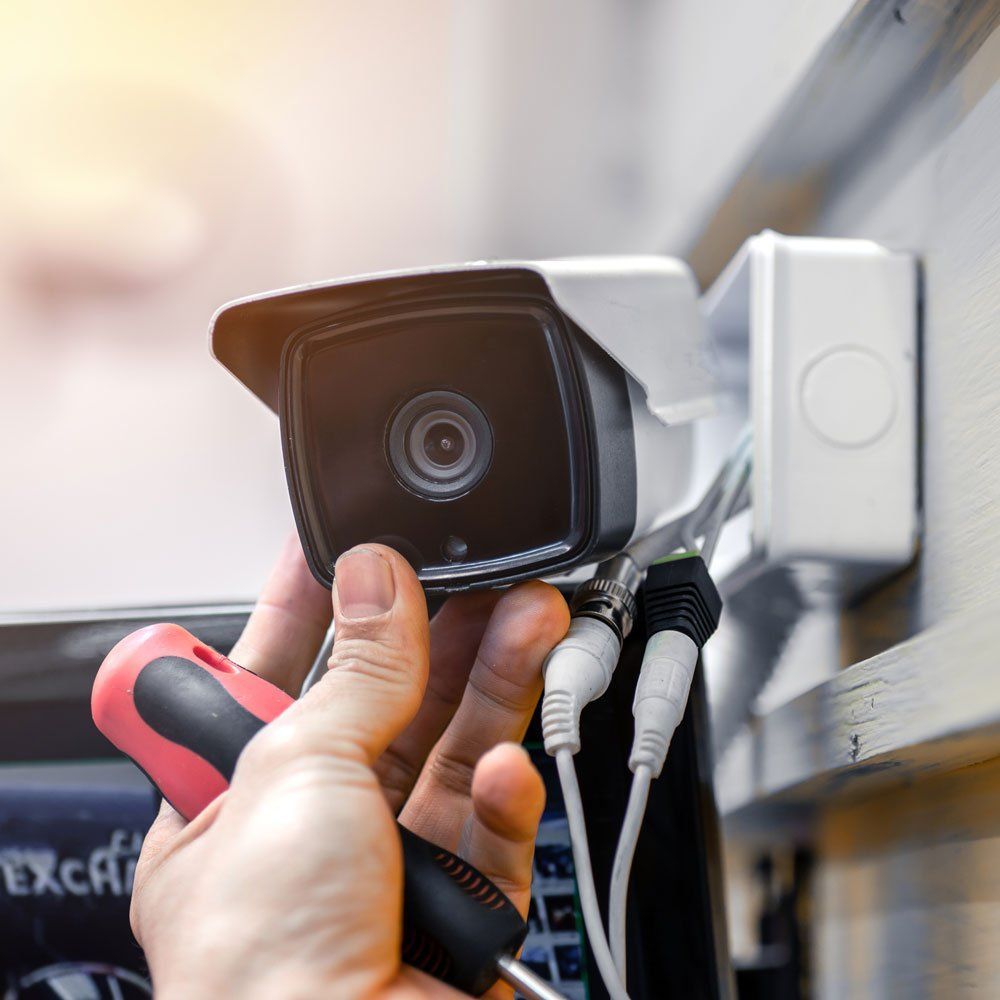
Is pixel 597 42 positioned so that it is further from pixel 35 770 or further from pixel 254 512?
pixel 35 770

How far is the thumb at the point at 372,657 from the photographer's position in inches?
14.2

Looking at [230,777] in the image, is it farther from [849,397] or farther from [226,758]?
[849,397]

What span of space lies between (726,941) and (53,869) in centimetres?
38

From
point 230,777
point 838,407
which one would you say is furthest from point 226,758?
point 838,407

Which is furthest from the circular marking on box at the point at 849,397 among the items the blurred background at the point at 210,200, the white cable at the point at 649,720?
the blurred background at the point at 210,200

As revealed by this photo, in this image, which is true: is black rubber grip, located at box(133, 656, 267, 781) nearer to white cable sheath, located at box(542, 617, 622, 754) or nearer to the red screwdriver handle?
the red screwdriver handle

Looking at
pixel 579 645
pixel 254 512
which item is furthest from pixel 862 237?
pixel 254 512

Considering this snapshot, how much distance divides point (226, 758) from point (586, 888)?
0.53 feet

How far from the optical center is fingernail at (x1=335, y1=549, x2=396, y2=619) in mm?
387

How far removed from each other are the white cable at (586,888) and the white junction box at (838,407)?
0.69ft

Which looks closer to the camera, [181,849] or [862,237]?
[181,849]

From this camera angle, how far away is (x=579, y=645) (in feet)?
1.26

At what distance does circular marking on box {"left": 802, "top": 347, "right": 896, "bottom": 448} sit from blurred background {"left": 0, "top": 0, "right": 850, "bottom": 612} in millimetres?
668

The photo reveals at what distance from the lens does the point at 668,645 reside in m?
0.39
